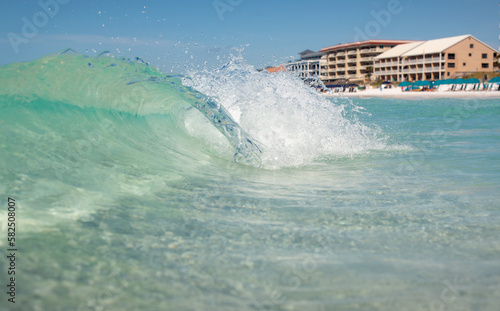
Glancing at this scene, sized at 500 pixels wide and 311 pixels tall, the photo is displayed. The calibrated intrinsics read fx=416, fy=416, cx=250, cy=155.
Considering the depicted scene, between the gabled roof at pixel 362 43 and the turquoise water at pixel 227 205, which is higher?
the gabled roof at pixel 362 43

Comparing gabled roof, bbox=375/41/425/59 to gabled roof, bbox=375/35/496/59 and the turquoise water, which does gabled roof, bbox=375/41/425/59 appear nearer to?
gabled roof, bbox=375/35/496/59

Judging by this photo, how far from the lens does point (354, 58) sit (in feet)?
351

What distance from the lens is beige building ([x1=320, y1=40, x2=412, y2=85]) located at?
343ft

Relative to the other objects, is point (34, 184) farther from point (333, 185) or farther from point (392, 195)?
point (392, 195)

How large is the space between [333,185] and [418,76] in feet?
292

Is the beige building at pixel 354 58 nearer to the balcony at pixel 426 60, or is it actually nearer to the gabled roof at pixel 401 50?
the gabled roof at pixel 401 50

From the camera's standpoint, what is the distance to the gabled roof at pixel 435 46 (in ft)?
260

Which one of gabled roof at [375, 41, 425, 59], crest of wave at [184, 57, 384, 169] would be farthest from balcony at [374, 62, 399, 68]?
crest of wave at [184, 57, 384, 169]

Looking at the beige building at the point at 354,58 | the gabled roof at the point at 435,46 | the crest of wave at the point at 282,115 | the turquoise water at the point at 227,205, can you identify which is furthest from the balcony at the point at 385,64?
the turquoise water at the point at 227,205

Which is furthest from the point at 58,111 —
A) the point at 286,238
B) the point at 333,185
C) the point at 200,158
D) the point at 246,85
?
the point at 286,238

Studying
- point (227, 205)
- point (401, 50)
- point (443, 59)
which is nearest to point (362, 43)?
point (401, 50)

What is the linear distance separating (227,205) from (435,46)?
295 feet

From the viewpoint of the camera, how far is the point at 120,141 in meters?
6.30

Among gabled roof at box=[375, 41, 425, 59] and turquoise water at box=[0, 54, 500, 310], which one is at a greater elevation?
gabled roof at box=[375, 41, 425, 59]
